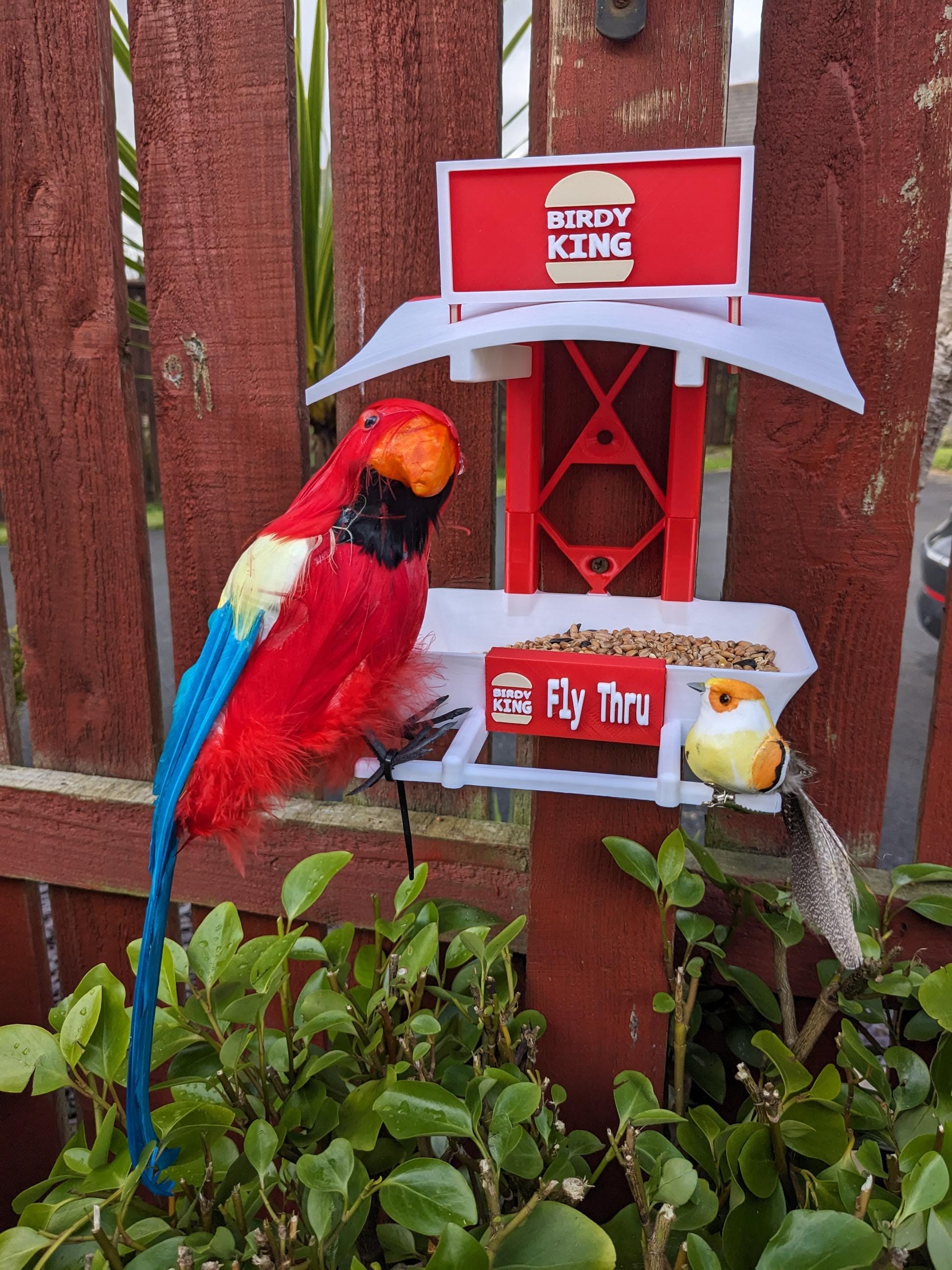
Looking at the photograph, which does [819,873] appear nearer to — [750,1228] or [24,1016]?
[750,1228]

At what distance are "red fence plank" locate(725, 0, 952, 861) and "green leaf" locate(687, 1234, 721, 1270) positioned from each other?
1.70ft

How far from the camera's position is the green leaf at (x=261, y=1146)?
757 mm

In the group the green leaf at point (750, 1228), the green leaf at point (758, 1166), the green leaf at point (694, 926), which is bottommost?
the green leaf at point (750, 1228)

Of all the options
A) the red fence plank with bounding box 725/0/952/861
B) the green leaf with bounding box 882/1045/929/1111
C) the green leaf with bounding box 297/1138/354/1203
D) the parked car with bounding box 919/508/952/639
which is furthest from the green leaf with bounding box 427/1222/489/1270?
the parked car with bounding box 919/508/952/639

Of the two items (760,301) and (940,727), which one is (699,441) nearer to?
(760,301)

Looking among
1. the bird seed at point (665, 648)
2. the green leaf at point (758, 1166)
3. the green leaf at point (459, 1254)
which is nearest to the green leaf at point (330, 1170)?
the green leaf at point (459, 1254)

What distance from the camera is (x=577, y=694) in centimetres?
77

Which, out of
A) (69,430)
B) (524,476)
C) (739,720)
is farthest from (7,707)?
(739,720)

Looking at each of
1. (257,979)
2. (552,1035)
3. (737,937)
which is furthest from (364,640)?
(737,937)

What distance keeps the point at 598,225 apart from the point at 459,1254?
76 centimetres

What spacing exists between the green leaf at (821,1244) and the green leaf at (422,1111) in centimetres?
23

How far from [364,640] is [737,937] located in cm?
63

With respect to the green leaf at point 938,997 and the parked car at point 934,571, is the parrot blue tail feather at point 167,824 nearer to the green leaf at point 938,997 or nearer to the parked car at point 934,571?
the green leaf at point 938,997

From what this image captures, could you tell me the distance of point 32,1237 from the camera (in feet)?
2.46
